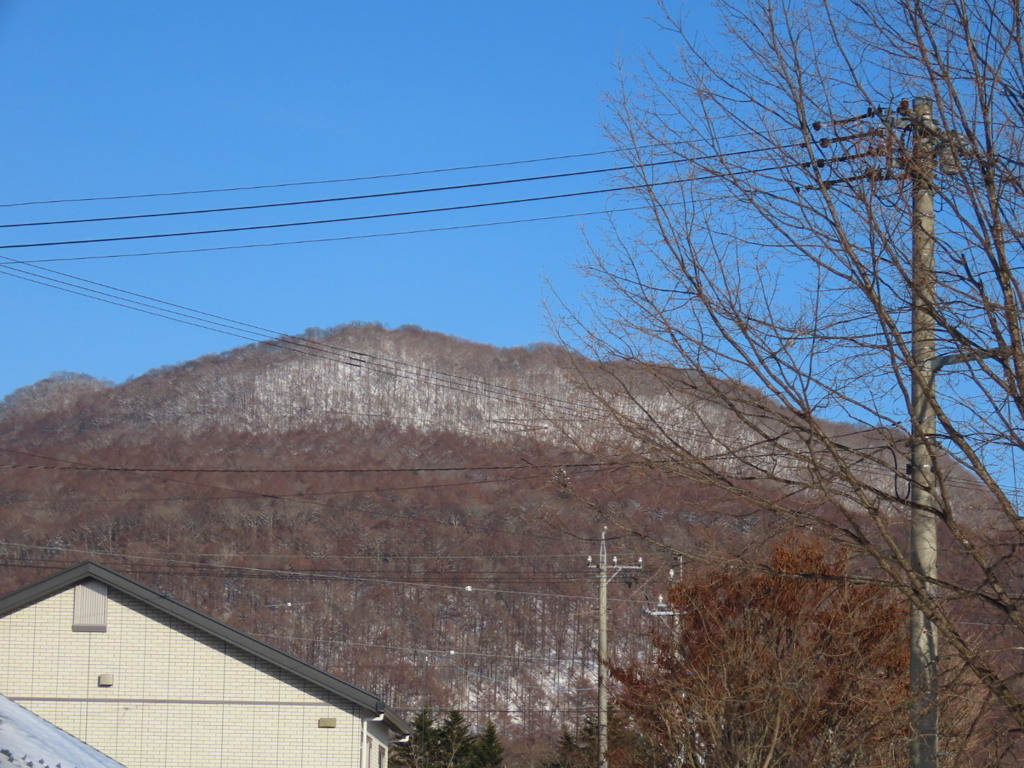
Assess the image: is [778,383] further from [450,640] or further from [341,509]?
[341,509]

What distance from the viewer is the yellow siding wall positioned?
1975 cm

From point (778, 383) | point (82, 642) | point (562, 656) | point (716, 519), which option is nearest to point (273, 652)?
point (82, 642)

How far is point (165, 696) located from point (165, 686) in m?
0.17

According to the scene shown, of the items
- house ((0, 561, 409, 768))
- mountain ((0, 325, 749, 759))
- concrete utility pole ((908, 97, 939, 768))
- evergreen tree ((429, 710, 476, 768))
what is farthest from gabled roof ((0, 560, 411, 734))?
mountain ((0, 325, 749, 759))

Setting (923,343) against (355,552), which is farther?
(355,552)

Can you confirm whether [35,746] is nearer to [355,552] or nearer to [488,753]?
[488,753]

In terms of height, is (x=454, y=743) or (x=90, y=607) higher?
(x=90, y=607)

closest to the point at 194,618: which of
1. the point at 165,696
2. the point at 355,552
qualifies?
the point at 165,696

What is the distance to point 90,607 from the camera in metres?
20.2

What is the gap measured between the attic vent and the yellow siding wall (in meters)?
0.13

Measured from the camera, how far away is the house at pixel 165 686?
1973 centimetres

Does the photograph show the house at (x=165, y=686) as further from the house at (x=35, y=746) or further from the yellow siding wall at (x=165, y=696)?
the house at (x=35, y=746)

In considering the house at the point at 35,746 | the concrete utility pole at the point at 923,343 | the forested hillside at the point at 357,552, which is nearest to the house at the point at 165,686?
the house at the point at 35,746

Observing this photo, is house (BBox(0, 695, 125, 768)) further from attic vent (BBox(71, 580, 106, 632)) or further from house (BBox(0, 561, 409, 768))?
attic vent (BBox(71, 580, 106, 632))
